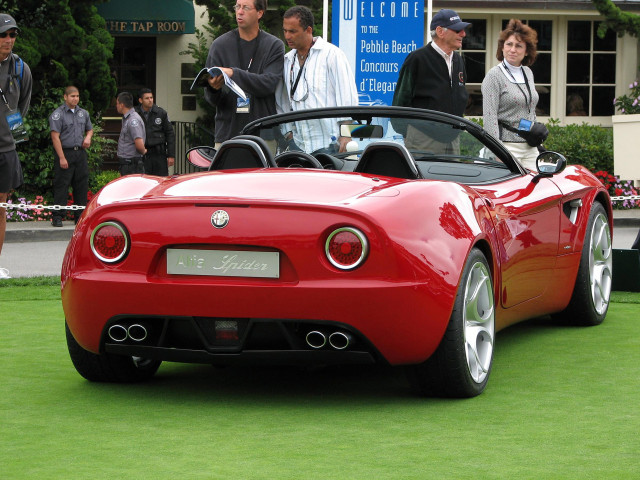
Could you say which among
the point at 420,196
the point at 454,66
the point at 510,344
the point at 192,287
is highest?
the point at 454,66

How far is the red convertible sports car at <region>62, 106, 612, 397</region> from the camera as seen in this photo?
4719mm

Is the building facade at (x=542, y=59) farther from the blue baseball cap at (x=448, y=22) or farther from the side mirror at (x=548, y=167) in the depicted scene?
the side mirror at (x=548, y=167)

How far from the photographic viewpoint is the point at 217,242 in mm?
4805

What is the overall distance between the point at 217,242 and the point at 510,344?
244cm

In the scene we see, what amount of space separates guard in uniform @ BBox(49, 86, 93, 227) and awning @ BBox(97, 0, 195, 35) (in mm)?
5799

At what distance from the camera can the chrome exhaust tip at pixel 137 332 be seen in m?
4.98

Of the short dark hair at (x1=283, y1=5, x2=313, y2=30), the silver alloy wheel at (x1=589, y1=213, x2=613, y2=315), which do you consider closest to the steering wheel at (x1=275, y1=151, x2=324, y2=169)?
the silver alloy wheel at (x1=589, y1=213, x2=613, y2=315)

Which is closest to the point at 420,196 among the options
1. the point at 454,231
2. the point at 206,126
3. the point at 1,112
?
the point at 454,231

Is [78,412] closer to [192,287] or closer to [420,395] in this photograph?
[192,287]

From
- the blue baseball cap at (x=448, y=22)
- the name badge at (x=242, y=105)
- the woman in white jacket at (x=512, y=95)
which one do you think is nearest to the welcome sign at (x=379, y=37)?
the woman in white jacket at (x=512, y=95)

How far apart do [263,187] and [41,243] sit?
10761mm

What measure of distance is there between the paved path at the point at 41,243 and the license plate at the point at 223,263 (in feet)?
21.0

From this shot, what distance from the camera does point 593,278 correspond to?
23.6 feet

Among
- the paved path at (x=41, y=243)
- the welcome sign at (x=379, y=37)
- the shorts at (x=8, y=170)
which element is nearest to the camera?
the shorts at (x=8, y=170)
